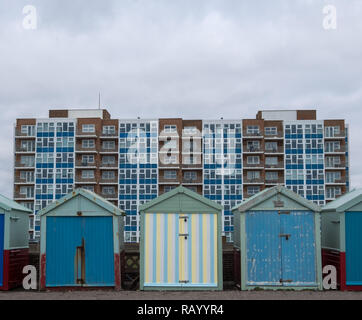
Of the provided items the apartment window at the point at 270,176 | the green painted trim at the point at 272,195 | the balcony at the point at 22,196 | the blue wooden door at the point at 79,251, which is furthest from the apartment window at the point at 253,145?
the blue wooden door at the point at 79,251

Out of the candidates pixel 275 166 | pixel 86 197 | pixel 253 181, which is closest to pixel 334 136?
pixel 275 166

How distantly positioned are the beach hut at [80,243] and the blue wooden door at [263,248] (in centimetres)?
443

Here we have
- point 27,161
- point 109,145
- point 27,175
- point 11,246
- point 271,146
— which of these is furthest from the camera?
point 27,161

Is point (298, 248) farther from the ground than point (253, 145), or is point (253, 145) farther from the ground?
point (253, 145)

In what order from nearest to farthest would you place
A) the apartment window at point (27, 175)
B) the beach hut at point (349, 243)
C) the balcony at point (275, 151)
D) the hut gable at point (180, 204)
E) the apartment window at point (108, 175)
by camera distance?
the beach hut at point (349, 243), the hut gable at point (180, 204), the apartment window at point (108, 175), the balcony at point (275, 151), the apartment window at point (27, 175)

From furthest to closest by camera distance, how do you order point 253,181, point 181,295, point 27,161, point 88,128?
point 27,161 < point 88,128 < point 253,181 < point 181,295

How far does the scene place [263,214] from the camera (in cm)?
1858

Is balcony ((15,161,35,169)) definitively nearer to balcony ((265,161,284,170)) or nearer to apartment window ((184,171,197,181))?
apartment window ((184,171,197,181))

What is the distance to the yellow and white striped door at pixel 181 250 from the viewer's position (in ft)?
60.0

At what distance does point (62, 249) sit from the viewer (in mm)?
18391

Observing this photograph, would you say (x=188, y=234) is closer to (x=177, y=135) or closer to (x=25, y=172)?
(x=177, y=135)

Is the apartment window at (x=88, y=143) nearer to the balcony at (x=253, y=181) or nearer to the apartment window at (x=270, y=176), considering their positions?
the balcony at (x=253, y=181)

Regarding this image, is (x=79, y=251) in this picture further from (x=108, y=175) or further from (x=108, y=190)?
(x=108, y=175)

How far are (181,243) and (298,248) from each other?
391cm
